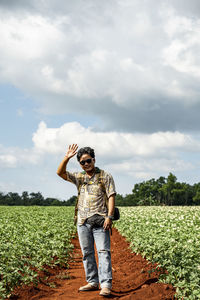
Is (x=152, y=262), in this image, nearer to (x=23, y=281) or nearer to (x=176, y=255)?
(x=176, y=255)

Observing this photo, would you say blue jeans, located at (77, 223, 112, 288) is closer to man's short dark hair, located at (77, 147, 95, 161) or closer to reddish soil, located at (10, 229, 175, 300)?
reddish soil, located at (10, 229, 175, 300)

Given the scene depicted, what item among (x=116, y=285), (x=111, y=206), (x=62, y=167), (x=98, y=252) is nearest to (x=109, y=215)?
(x=111, y=206)

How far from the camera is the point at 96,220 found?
5.30 meters

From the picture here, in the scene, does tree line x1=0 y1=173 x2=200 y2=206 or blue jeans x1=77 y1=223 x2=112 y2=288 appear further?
tree line x1=0 y1=173 x2=200 y2=206

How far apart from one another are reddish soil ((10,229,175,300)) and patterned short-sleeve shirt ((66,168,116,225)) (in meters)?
1.39

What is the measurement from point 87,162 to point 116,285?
270 centimetres

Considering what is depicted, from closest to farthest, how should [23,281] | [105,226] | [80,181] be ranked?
[105,226] < [80,181] < [23,281]

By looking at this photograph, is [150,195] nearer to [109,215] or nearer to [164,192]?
[164,192]

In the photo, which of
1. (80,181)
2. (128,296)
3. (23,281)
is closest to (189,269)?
(128,296)

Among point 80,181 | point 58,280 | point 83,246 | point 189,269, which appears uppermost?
point 80,181

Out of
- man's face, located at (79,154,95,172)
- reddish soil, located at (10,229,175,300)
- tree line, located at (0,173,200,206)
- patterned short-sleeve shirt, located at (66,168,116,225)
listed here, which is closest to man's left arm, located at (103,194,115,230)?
patterned short-sleeve shirt, located at (66,168,116,225)

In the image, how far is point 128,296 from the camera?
5.20 metres

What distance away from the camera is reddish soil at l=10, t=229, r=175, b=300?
532 cm

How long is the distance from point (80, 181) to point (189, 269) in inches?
100
